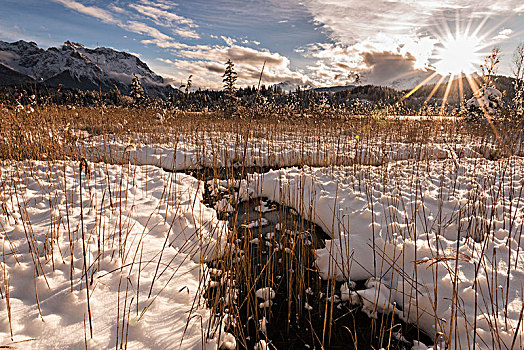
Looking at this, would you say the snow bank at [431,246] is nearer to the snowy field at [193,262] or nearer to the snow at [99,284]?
the snowy field at [193,262]

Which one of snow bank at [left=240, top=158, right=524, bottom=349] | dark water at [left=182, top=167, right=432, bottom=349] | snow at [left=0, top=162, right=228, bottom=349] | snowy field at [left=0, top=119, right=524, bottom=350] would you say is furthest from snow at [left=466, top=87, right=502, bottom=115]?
snow at [left=0, top=162, right=228, bottom=349]

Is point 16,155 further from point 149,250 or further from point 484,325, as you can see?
point 484,325

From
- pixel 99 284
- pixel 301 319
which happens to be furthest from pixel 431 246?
pixel 99 284

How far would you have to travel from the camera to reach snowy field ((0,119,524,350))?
1719 mm

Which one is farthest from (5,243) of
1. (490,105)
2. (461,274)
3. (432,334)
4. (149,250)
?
(490,105)

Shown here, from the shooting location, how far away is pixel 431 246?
111 inches

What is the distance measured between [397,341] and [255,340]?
113 centimetres

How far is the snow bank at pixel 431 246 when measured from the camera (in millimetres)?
1860

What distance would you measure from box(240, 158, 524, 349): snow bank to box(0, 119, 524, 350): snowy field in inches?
0.7

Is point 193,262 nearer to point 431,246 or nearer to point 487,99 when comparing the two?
point 431,246

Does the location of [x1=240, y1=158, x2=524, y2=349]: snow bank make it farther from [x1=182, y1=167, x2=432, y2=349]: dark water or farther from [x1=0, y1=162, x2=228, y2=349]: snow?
[x1=0, y1=162, x2=228, y2=349]: snow

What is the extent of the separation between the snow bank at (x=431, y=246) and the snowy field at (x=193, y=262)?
0.06ft

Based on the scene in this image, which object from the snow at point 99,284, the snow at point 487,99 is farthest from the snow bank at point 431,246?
the snow at point 487,99

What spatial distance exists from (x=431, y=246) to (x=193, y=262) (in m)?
2.67
